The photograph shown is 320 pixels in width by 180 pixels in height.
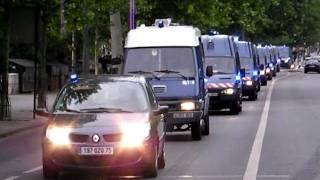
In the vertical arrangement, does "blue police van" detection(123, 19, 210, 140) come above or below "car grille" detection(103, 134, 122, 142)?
above

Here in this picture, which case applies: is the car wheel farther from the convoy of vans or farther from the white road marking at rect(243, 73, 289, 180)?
the convoy of vans

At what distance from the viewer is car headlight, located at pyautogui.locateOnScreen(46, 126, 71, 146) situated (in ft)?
37.7

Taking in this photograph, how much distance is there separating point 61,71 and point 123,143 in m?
41.0

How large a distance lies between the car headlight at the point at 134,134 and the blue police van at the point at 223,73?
15.9m

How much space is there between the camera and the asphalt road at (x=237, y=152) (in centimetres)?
1290

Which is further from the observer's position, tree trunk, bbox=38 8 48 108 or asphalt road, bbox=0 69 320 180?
tree trunk, bbox=38 8 48 108

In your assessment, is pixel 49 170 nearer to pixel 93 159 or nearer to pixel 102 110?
pixel 93 159

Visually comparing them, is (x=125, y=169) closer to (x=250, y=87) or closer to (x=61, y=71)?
(x=250, y=87)

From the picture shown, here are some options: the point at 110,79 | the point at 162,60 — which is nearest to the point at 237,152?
the point at 162,60

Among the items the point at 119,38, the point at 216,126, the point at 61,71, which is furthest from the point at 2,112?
the point at 61,71

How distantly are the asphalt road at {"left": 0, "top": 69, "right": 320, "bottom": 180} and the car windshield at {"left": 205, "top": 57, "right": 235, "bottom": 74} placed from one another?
2.52m

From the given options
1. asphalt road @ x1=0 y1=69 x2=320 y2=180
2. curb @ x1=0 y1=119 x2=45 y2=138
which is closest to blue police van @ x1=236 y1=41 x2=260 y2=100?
asphalt road @ x1=0 y1=69 x2=320 y2=180

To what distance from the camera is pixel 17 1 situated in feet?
87.8

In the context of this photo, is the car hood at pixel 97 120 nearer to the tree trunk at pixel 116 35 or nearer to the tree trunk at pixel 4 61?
the tree trunk at pixel 4 61
